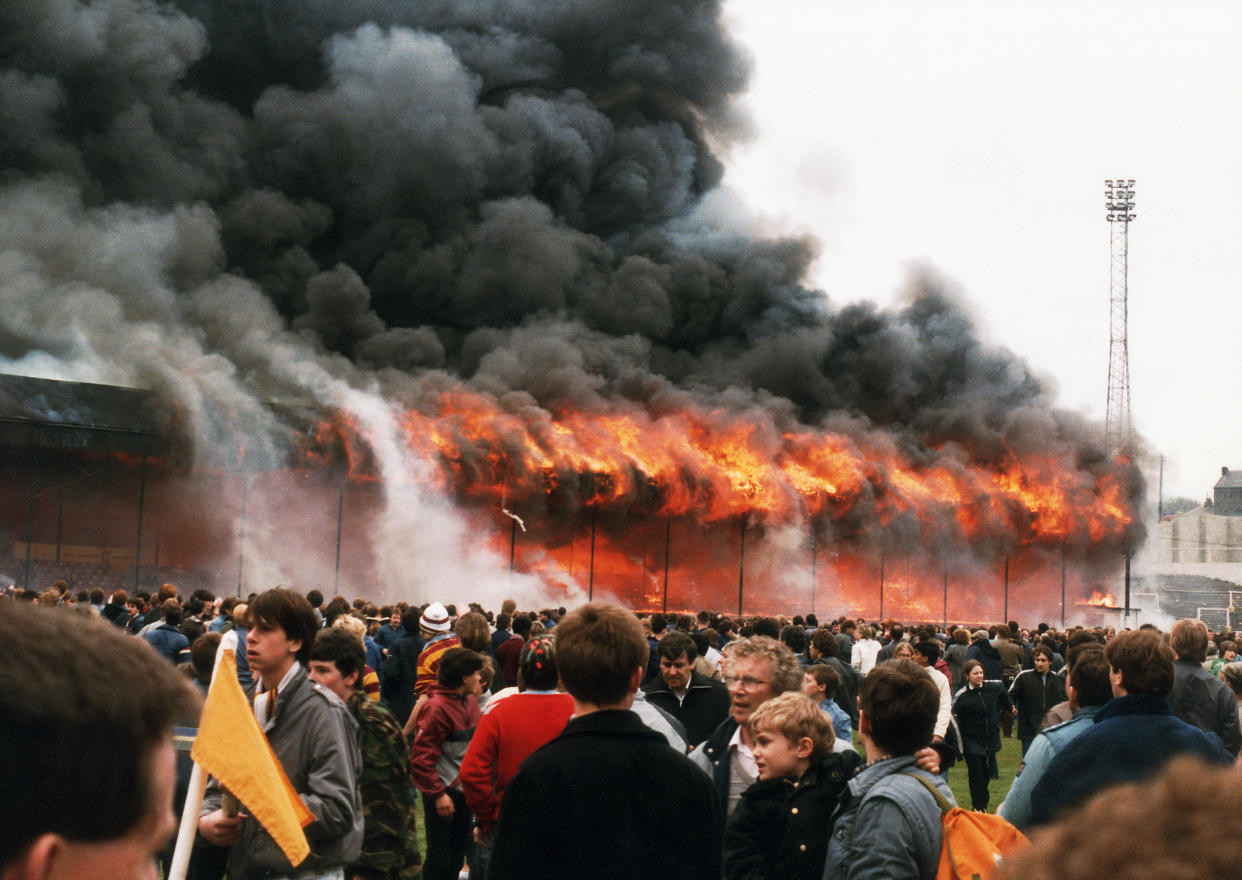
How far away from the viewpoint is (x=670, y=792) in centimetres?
361

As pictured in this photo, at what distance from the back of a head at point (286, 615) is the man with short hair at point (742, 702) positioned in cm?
192

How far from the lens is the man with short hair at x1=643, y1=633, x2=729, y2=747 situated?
7.86 metres

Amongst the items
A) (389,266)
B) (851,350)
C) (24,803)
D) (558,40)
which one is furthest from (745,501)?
(24,803)

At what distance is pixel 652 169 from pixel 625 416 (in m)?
15.5

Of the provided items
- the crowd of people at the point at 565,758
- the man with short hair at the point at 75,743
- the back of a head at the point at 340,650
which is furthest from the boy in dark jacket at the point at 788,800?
the man with short hair at the point at 75,743

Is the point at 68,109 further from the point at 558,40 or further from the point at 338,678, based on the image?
the point at 338,678

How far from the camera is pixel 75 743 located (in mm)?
1424

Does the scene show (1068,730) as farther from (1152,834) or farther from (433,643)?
(433,643)

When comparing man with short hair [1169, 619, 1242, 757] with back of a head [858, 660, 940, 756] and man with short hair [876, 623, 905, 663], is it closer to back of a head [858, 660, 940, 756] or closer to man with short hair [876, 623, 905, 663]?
back of a head [858, 660, 940, 756]

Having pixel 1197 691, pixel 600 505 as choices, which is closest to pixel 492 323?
pixel 600 505

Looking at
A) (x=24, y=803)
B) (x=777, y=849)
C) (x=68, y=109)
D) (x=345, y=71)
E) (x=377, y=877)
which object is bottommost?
(x=377, y=877)

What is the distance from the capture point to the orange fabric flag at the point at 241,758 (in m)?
3.67

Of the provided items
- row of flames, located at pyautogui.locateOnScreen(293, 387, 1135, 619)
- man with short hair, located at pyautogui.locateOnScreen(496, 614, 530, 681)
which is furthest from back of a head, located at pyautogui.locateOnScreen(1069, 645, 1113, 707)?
row of flames, located at pyautogui.locateOnScreen(293, 387, 1135, 619)

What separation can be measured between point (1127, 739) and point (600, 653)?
6.81 ft
